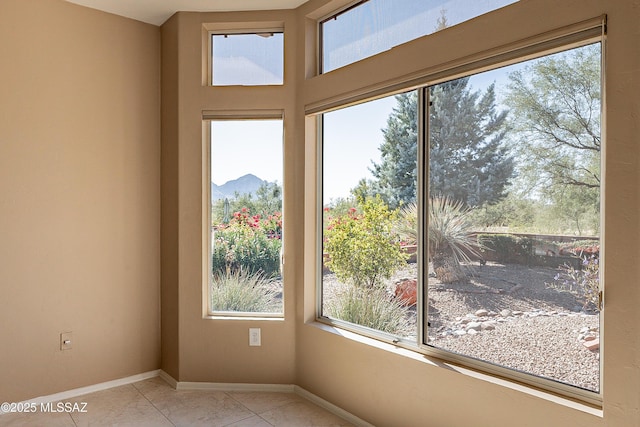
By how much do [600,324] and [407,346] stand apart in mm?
1006

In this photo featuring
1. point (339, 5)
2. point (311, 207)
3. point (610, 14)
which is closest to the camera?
point (610, 14)

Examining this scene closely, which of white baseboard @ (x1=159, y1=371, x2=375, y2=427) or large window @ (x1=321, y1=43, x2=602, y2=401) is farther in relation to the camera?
white baseboard @ (x1=159, y1=371, x2=375, y2=427)

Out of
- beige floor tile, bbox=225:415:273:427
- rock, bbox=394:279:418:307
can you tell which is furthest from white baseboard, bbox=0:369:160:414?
rock, bbox=394:279:418:307

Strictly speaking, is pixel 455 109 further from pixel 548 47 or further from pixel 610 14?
pixel 610 14

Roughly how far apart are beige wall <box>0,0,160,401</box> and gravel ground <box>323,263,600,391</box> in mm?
2274

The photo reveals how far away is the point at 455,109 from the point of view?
2256mm

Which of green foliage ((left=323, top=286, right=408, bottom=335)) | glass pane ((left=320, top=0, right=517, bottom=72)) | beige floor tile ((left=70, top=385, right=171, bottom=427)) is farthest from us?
beige floor tile ((left=70, top=385, right=171, bottom=427))

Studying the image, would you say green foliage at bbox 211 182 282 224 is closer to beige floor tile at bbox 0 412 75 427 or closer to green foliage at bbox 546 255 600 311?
beige floor tile at bbox 0 412 75 427

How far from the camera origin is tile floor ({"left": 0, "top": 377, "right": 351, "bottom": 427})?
2.71 meters

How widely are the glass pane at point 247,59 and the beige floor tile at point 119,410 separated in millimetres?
2265

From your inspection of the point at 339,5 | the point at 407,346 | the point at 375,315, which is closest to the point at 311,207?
the point at 375,315

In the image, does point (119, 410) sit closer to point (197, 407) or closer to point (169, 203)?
point (197, 407)

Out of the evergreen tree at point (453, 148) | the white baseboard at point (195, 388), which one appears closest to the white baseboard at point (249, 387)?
the white baseboard at point (195, 388)

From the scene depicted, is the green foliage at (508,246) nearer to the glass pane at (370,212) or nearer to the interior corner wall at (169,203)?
the glass pane at (370,212)
